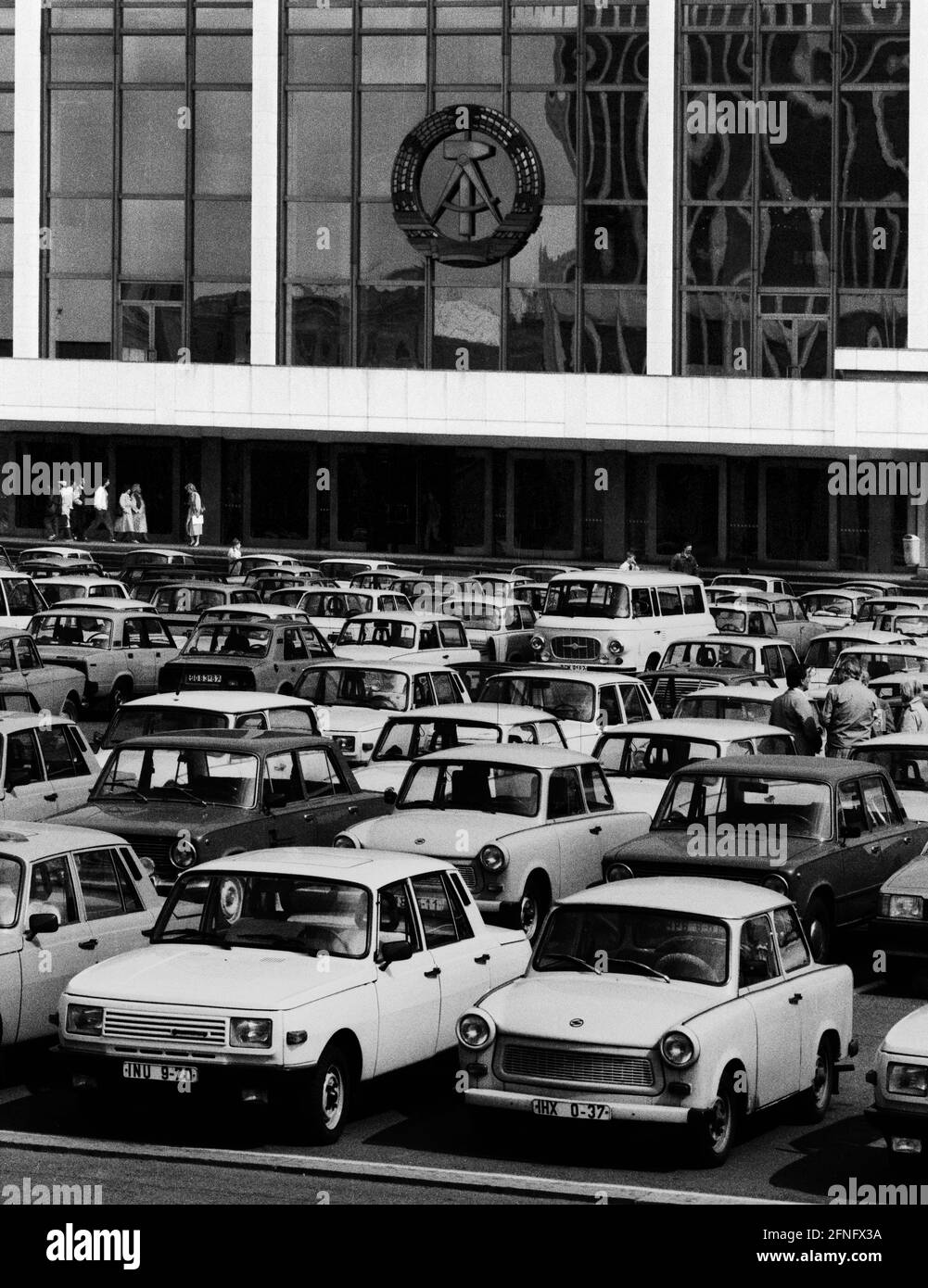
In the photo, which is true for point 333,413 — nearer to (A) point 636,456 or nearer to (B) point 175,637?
(A) point 636,456

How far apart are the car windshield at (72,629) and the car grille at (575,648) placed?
559 cm

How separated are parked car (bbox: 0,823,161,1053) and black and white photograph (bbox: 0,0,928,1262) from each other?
0.04 m

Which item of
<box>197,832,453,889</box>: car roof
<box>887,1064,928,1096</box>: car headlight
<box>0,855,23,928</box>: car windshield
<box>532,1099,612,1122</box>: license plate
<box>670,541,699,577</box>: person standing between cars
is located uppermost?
<box>670,541,699,577</box>: person standing between cars

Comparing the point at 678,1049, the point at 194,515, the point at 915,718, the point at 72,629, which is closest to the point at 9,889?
the point at 678,1049

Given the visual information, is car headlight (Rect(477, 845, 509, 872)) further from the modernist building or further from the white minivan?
the modernist building

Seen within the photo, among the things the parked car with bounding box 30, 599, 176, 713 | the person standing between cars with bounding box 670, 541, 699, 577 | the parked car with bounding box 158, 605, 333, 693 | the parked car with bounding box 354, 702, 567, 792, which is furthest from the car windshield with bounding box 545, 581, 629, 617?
the person standing between cars with bounding box 670, 541, 699, 577

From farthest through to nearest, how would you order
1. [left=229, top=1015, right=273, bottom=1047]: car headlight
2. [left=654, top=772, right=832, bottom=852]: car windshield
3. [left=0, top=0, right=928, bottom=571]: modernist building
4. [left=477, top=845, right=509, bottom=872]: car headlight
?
[left=0, top=0, right=928, bottom=571]: modernist building
[left=654, top=772, right=832, bottom=852]: car windshield
[left=477, top=845, right=509, bottom=872]: car headlight
[left=229, top=1015, right=273, bottom=1047]: car headlight

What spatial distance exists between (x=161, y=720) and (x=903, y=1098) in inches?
366

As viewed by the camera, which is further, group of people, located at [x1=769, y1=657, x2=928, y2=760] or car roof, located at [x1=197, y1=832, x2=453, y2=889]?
group of people, located at [x1=769, y1=657, x2=928, y2=760]

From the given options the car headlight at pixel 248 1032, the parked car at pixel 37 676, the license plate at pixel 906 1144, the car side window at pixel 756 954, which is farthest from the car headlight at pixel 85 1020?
the parked car at pixel 37 676

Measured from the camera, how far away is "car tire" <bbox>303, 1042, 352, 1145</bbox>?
10.6 m

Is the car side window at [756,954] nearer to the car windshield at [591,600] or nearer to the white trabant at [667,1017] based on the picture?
the white trabant at [667,1017]

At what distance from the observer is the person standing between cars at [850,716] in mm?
20031

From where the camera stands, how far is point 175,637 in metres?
30.8
